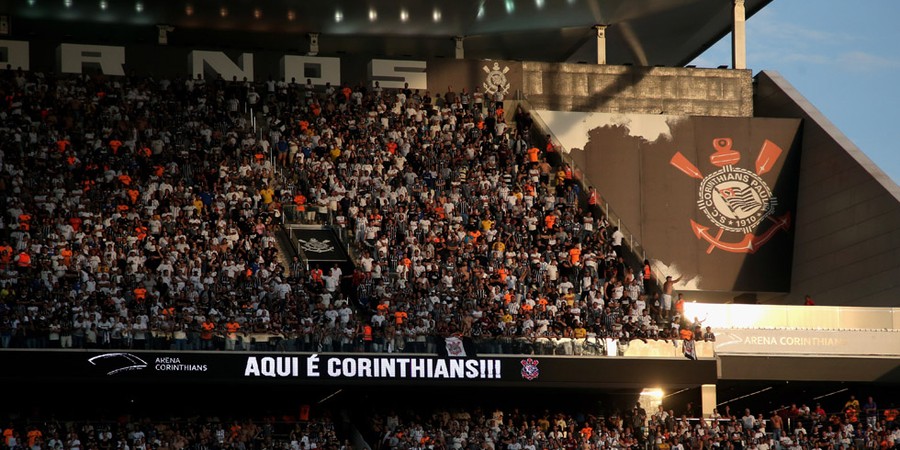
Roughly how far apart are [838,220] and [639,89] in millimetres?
7026

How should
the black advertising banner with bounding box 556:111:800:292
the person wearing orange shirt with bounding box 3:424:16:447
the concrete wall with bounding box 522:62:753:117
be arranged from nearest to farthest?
1. the person wearing orange shirt with bounding box 3:424:16:447
2. the black advertising banner with bounding box 556:111:800:292
3. the concrete wall with bounding box 522:62:753:117

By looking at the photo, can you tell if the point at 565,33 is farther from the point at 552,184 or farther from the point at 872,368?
the point at 872,368

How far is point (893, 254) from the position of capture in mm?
42062

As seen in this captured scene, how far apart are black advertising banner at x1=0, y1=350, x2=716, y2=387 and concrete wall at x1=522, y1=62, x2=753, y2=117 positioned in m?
12.5

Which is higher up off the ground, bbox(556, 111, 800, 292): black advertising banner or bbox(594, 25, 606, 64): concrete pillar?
bbox(594, 25, 606, 64): concrete pillar

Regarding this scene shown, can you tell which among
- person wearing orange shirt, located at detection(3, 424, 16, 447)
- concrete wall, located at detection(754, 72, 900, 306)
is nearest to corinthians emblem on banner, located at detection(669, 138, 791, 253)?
concrete wall, located at detection(754, 72, 900, 306)

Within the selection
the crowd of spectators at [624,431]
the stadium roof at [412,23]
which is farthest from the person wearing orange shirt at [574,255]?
the stadium roof at [412,23]

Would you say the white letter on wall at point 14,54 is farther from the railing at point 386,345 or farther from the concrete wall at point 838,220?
the concrete wall at point 838,220

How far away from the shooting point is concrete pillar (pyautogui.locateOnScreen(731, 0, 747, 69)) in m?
47.3

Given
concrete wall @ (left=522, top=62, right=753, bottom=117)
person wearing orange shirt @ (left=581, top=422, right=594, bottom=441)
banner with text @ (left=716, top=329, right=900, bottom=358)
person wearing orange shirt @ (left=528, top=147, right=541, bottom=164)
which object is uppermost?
concrete wall @ (left=522, top=62, right=753, bottom=117)

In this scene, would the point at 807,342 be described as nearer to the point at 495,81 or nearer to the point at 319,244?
the point at 319,244

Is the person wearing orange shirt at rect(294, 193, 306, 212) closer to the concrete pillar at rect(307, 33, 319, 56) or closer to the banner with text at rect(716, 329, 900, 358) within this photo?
the concrete pillar at rect(307, 33, 319, 56)

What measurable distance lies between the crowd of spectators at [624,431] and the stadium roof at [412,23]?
13.8 metres

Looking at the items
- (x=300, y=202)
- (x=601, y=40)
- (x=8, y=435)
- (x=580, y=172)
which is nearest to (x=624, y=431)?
(x=580, y=172)
